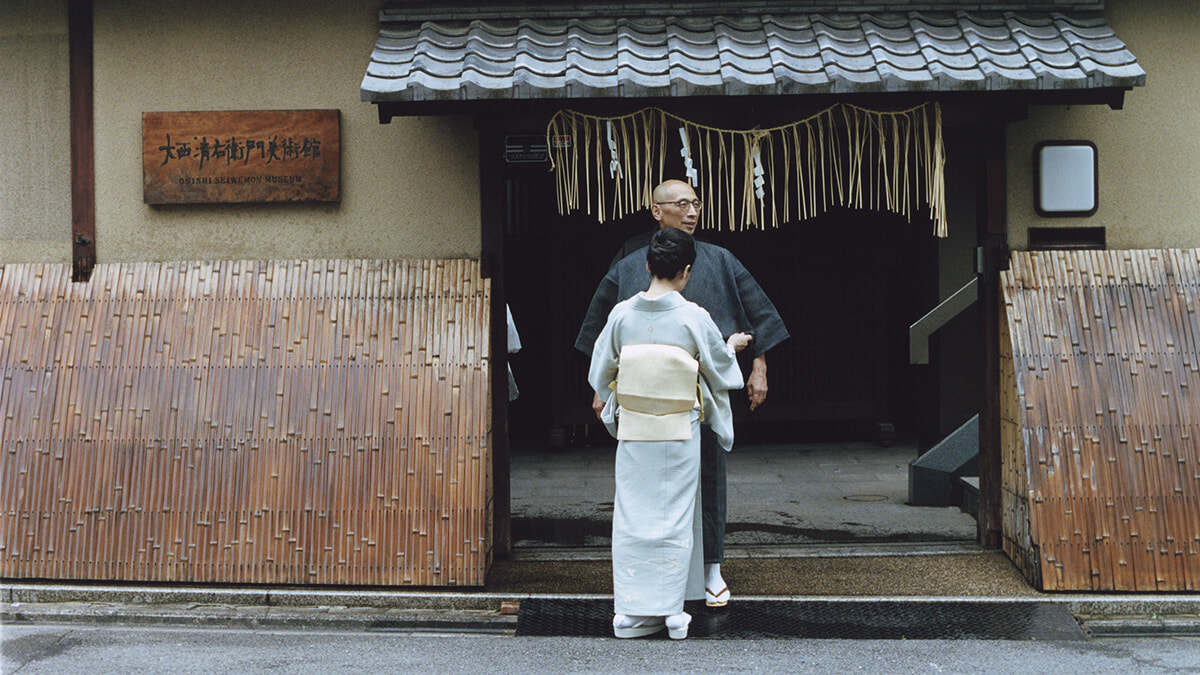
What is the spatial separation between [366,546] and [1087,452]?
4.10 m

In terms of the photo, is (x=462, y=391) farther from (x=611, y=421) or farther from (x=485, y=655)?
(x=485, y=655)

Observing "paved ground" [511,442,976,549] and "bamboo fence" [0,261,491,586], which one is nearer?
"bamboo fence" [0,261,491,586]

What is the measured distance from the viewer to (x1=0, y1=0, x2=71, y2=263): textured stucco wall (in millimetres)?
7004

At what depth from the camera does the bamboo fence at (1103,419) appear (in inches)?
246

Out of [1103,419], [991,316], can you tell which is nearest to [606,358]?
[991,316]

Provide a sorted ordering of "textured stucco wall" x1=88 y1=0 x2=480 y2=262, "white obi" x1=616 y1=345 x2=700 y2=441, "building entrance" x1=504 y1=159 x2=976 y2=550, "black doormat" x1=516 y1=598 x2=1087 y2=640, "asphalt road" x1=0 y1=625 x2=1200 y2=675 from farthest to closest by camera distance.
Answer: "building entrance" x1=504 y1=159 x2=976 y2=550
"textured stucco wall" x1=88 y1=0 x2=480 y2=262
"black doormat" x1=516 y1=598 x2=1087 y2=640
"white obi" x1=616 y1=345 x2=700 y2=441
"asphalt road" x1=0 y1=625 x2=1200 y2=675

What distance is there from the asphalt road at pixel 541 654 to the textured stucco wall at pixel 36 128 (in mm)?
2580

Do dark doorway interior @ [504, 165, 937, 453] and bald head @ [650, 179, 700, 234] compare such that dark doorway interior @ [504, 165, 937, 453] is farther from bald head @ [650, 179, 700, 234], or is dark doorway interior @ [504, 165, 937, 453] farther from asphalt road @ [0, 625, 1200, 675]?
asphalt road @ [0, 625, 1200, 675]

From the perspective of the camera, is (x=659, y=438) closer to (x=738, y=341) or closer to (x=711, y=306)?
(x=738, y=341)

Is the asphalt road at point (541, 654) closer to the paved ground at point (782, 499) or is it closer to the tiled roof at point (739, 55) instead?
the paved ground at point (782, 499)

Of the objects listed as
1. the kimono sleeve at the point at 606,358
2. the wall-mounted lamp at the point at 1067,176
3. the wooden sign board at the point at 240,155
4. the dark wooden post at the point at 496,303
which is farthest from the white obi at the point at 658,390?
the wall-mounted lamp at the point at 1067,176

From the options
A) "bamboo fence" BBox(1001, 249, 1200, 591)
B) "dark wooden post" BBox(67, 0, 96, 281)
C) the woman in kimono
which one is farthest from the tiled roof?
"dark wooden post" BBox(67, 0, 96, 281)

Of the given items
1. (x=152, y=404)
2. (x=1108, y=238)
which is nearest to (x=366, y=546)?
(x=152, y=404)

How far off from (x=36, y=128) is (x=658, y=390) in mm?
4342
